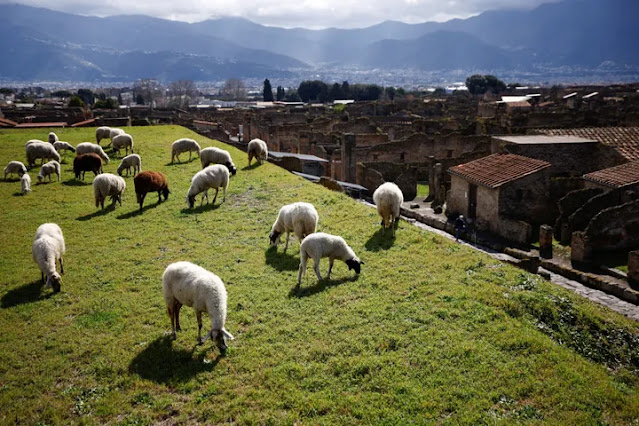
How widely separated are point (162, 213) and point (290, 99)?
134 metres

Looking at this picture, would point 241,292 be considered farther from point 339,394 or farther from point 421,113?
point 421,113

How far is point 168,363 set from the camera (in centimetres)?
891

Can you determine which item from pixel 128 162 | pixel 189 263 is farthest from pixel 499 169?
pixel 189 263

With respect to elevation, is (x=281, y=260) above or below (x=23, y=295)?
above

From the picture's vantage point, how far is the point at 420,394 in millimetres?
7797

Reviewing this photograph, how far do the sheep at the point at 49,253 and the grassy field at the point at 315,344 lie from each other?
1.08 feet

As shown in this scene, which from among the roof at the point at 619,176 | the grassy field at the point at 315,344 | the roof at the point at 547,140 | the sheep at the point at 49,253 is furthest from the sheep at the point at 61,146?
the roof at the point at 619,176

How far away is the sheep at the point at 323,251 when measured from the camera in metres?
12.0

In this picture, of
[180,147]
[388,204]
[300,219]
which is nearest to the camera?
[300,219]

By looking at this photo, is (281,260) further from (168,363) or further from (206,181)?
(206,181)

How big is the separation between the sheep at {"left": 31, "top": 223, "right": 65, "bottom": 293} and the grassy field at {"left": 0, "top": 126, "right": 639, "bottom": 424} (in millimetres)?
329

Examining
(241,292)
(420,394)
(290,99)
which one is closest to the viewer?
(420,394)

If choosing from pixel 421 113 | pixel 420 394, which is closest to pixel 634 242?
pixel 420 394

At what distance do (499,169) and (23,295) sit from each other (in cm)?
2183
